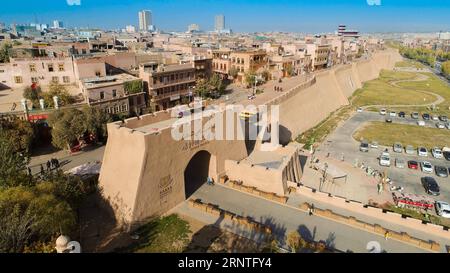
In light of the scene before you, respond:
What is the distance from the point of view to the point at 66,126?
103 ft

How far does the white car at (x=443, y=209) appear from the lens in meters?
25.5

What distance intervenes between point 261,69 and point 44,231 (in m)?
61.9

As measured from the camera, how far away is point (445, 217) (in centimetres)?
2545

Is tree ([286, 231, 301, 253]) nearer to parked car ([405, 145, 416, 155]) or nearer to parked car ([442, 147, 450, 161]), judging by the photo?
parked car ([405, 145, 416, 155])

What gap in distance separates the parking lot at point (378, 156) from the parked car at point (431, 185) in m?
0.40

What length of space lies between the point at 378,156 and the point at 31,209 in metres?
37.2

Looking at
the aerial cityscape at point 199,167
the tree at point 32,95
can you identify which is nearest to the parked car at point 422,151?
the aerial cityscape at point 199,167

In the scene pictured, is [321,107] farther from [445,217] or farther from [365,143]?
[445,217]

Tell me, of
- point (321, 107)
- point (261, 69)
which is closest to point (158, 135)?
point (321, 107)

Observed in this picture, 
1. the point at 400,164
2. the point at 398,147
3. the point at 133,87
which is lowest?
the point at 400,164

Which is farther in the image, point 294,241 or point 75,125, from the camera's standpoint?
point 75,125

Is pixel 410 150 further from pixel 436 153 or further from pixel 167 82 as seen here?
pixel 167 82

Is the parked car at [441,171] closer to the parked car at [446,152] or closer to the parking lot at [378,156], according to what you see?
the parking lot at [378,156]

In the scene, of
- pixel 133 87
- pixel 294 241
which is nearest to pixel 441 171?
pixel 294 241
